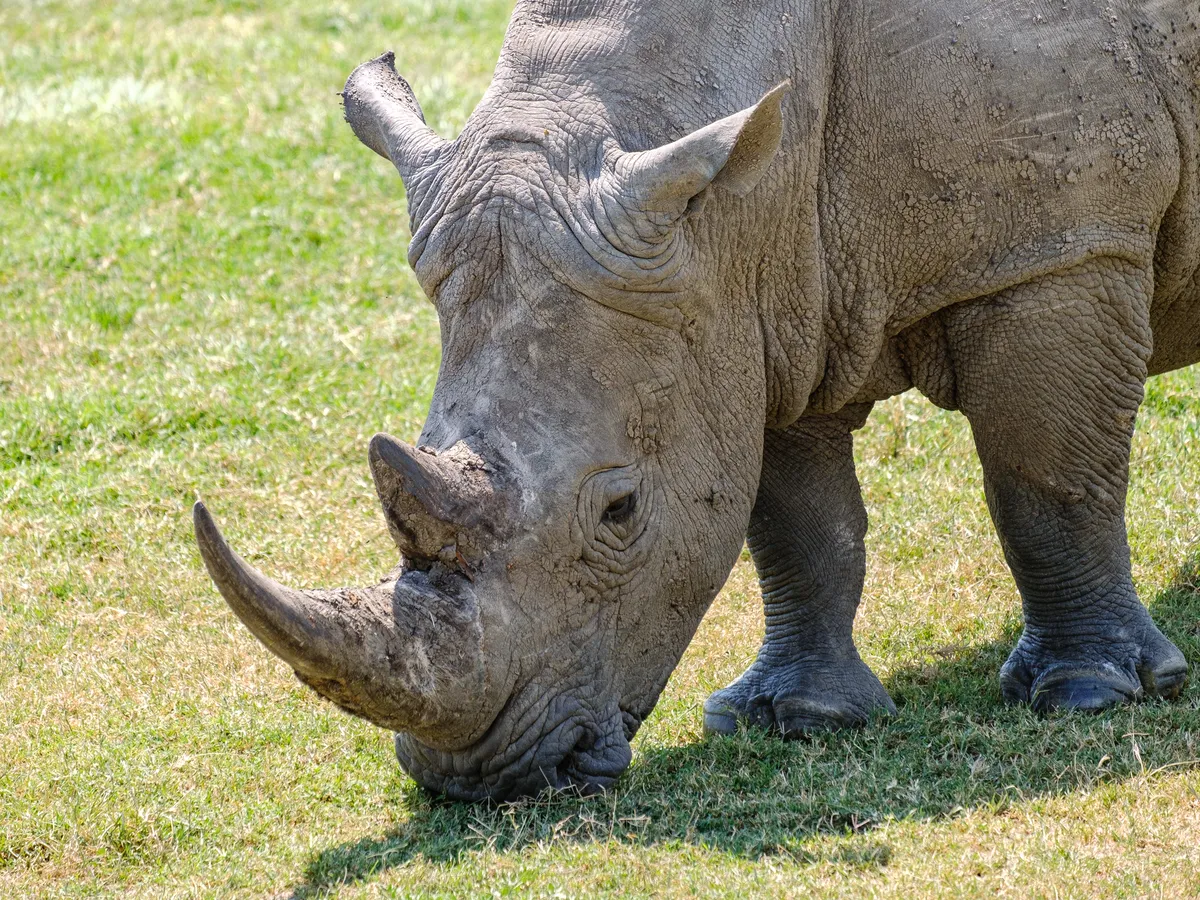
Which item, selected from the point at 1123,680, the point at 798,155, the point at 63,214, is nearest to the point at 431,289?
the point at 798,155

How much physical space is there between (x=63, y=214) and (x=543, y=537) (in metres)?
8.95

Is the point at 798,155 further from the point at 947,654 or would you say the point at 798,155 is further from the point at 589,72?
the point at 947,654

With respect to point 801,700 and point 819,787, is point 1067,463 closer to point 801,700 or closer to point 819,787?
point 801,700

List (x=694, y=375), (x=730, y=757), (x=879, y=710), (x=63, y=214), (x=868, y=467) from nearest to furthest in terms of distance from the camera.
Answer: (x=694, y=375) → (x=730, y=757) → (x=879, y=710) → (x=868, y=467) → (x=63, y=214)

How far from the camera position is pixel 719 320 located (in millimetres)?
5898

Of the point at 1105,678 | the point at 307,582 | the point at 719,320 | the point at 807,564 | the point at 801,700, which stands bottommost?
the point at 1105,678

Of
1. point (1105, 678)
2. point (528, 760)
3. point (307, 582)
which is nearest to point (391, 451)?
point (528, 760)

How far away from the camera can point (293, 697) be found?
7234 millimetres

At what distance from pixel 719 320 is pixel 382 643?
1595 mm

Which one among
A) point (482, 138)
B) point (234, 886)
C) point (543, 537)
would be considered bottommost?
point (234, 886)

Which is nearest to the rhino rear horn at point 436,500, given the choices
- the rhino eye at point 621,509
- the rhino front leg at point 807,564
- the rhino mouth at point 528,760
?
the rhino eye at point 621,509

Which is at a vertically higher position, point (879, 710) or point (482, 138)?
point (482, 138)

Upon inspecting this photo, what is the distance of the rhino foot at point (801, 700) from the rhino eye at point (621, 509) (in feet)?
4.21

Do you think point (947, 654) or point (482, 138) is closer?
point (482, 138)
